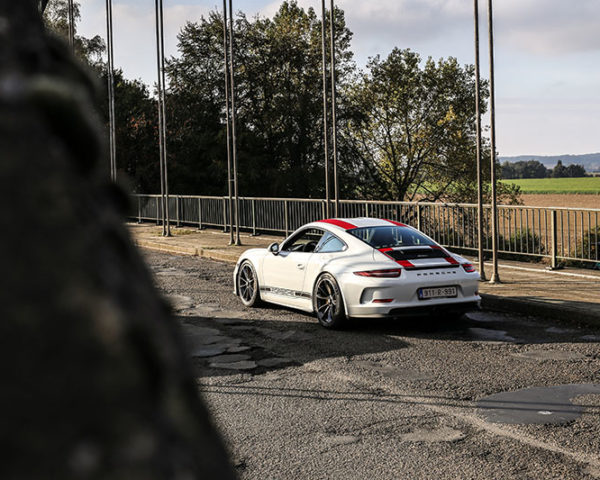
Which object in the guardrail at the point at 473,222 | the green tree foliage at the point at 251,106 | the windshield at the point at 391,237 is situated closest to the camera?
the windshield at the point at 391,237

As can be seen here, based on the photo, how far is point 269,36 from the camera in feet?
129

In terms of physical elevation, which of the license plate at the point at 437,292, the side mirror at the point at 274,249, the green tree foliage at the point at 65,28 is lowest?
the license plate at the point at 437,292

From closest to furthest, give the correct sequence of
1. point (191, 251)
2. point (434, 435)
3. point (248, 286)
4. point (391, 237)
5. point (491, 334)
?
point (434, 435), point (491, 334), point (391, 237), point (248, 286), point (191, 251)

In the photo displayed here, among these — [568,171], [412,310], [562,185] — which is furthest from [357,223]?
[568,171]

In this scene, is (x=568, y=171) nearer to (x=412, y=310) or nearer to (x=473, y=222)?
(x=473, y=222)

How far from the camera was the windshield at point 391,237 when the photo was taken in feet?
33.3

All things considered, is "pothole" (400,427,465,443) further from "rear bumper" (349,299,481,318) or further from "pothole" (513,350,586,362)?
"rear bumper" (349,299,481,318)

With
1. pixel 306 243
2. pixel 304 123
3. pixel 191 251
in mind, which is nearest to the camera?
pixel 306 243

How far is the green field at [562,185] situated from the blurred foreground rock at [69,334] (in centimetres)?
8673

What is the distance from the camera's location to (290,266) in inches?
433

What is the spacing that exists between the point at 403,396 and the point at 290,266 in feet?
15.3

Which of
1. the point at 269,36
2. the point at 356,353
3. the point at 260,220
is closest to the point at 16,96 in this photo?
the point at 356,353

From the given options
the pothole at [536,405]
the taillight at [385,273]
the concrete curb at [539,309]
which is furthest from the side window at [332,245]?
the pothole at [536,405]

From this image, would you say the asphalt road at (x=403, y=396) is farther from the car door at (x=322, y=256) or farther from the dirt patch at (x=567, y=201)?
the dirt patch at (x=567, y=201)
